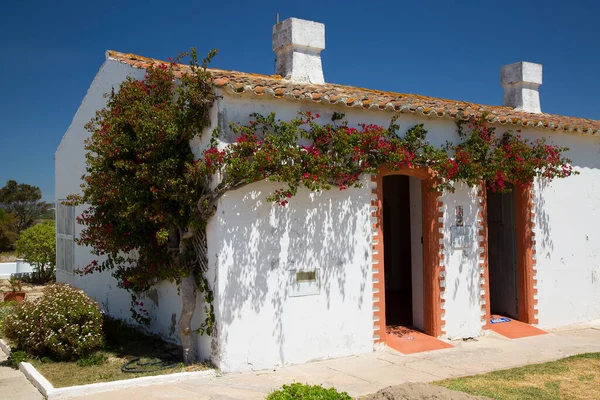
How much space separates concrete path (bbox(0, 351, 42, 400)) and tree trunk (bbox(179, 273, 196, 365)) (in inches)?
76.5

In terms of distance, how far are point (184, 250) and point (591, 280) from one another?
8.56m

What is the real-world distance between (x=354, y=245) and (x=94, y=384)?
161 inches

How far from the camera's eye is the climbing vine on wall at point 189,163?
7.61 meters

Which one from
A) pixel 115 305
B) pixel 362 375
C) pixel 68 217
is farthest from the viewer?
pixel 68 217

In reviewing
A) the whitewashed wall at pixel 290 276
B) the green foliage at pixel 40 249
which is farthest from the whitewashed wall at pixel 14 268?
the whitewashed wall at pixel 290 276

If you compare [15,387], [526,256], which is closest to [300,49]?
[526,256]

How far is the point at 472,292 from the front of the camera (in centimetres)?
993

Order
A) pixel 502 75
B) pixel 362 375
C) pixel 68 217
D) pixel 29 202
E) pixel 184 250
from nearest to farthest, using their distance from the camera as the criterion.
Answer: pixel 362 375 → pixel 184 250 → pixel 68 217 → pixel 502 75 → pixel 29 202

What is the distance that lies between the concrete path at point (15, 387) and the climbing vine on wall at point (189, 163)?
2.00 m

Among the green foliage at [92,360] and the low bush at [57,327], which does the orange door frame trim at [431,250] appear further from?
the low bush at [57,327]

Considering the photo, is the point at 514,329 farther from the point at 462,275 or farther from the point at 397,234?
the point at 397,234

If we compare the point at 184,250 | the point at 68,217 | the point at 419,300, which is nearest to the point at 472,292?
the point at 419,300

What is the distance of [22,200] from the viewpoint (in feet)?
139

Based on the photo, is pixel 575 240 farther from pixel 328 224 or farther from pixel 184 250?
pixel 184 250
